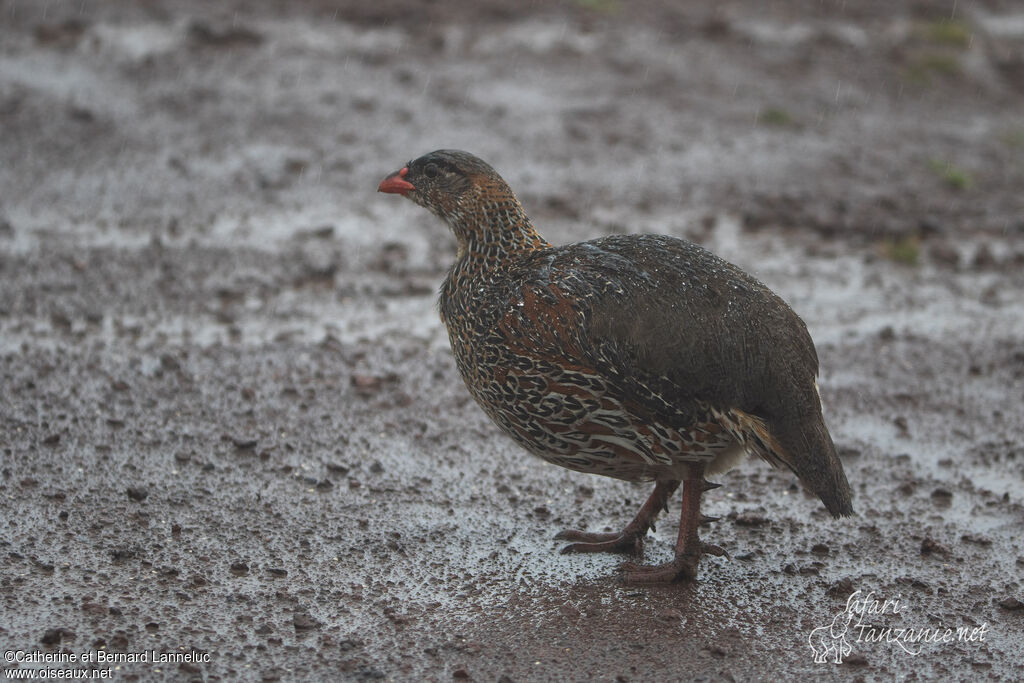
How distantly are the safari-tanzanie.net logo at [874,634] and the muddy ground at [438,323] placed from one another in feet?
0.10

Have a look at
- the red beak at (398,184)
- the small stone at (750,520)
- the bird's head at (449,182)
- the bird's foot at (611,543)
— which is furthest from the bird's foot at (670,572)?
the red beak at (398,184)

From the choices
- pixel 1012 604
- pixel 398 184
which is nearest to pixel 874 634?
pixel 1012 604

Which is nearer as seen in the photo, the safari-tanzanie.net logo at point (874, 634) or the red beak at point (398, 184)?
the safari-tanzanie.net logo at point (874, 634)

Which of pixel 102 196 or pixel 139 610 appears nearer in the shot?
pixel 139 610

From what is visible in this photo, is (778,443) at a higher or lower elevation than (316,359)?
higher

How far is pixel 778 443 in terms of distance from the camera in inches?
183

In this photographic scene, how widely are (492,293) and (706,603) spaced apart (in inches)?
61.7

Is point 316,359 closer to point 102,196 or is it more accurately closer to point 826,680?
point 102,196

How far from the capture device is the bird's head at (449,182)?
535cm

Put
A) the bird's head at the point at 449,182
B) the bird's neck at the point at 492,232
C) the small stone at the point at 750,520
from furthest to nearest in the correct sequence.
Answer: the small stone at the point at 750,520, the bird's head at the point at 449,182, the bird's neck at the point at 492,232

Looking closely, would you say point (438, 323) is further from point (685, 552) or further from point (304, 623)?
point (304, 623)

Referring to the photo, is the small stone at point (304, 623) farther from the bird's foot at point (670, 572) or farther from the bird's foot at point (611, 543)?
the bird's foot at point (670, 572)

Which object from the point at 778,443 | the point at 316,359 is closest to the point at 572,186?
the point at 316,359

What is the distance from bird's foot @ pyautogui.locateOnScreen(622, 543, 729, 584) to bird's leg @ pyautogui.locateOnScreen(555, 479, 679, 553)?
0.69 feet
